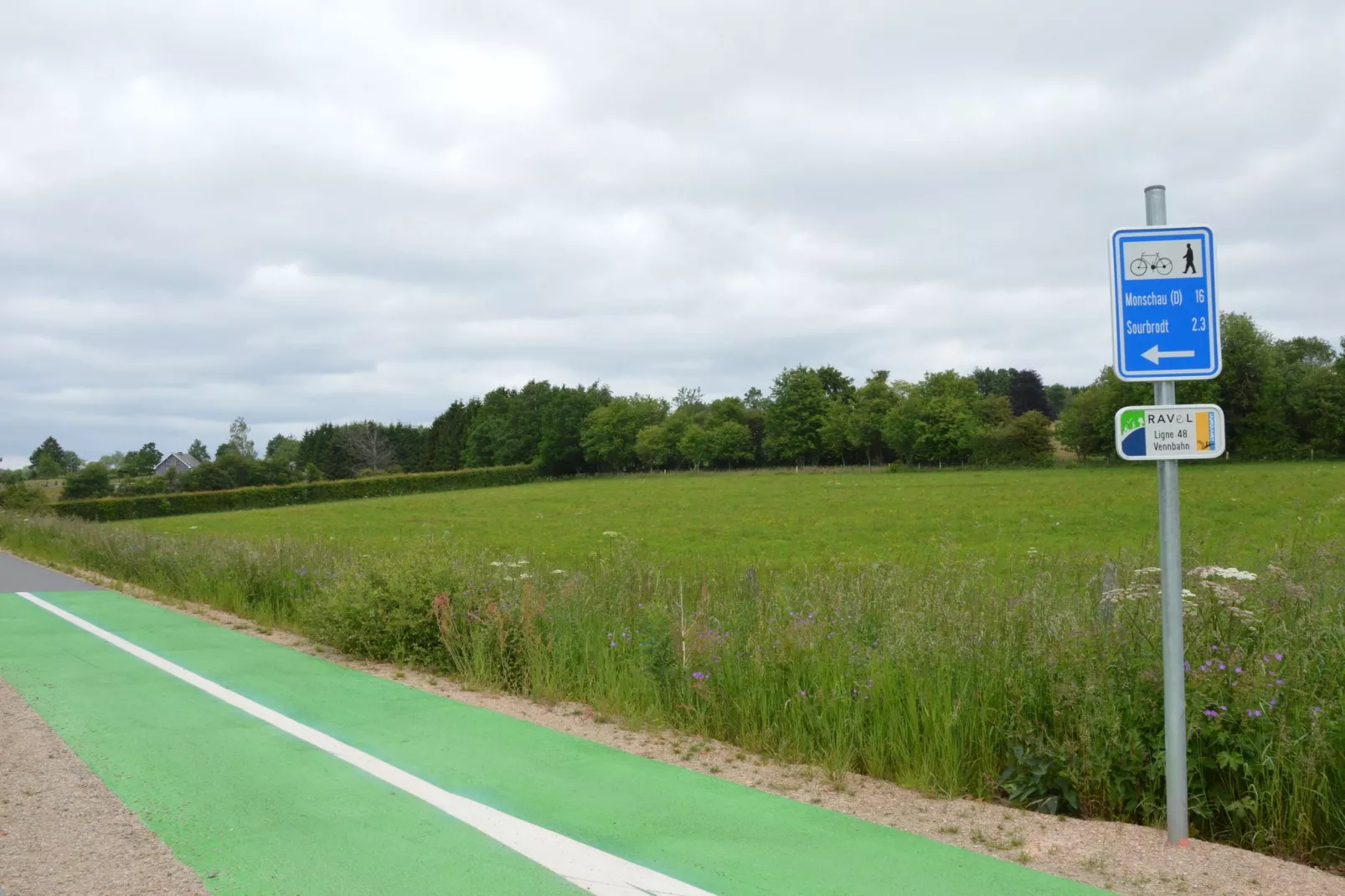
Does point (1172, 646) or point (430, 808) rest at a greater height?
point (1172, 646)

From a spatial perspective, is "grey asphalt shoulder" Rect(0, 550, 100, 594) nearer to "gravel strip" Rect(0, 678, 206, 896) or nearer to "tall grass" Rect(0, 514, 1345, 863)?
"tall grass" Rect(0, 514, 1345, 863)

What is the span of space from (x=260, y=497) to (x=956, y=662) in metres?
72.2

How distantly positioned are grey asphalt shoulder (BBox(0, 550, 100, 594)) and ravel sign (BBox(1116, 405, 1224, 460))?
58.7 ft

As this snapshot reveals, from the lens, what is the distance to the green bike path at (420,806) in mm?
4184

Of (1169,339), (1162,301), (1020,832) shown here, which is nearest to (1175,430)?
(1169,339)

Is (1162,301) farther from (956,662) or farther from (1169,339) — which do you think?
(956,662)

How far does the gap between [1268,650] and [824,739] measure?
2692 millimetres

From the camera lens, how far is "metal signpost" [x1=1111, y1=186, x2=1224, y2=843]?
4336 millimetres

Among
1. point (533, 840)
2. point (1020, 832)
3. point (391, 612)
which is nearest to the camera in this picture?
point (533, 840)

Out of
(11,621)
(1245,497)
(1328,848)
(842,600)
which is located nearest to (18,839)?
(842,600)

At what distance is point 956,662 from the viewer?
20.4 ft

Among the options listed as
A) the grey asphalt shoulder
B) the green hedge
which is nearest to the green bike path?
the grey asphalt shoulder

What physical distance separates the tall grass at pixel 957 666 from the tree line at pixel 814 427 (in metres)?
59.8

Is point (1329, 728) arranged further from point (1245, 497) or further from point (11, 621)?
point (1245, 497)
